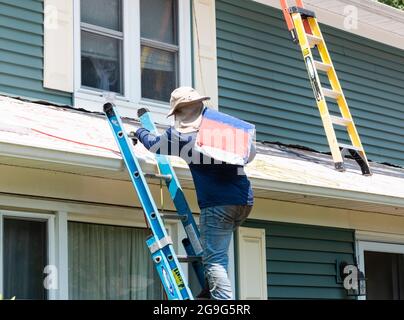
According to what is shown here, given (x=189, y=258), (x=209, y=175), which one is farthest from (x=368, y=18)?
(x=189, y=258)

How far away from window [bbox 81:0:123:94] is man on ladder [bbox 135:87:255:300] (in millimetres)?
2359

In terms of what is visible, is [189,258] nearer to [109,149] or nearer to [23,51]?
[109,149]

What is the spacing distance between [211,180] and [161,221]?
16.0 inches

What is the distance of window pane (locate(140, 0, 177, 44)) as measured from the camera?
352 inches

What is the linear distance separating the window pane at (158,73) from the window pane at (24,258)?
222cm

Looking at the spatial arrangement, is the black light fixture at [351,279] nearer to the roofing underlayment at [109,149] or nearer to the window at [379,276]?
the roofing underlayment at [109,149]

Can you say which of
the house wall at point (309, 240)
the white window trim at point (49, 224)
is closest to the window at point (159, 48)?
the house wall at point (309, 240)

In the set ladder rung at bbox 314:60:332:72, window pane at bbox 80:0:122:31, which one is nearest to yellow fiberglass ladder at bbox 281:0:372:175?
ladder rung at bbox 314:60:332:72

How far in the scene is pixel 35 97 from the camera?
779 centimetres

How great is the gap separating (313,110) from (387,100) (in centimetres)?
160

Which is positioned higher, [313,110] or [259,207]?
[313,110]

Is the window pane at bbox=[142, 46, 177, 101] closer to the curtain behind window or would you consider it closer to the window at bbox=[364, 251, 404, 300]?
the curtain behind window
